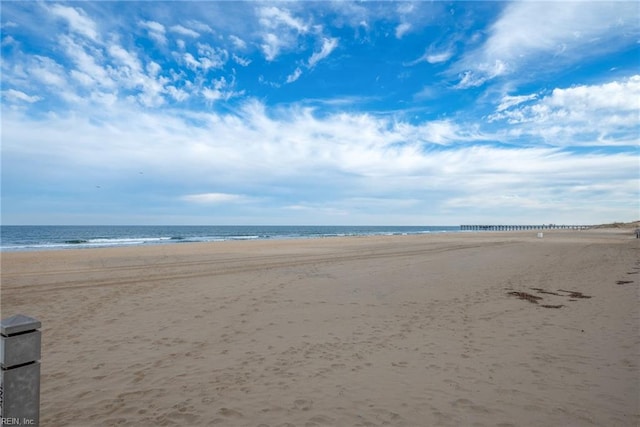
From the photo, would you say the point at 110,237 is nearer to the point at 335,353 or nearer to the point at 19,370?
the point at 335,353

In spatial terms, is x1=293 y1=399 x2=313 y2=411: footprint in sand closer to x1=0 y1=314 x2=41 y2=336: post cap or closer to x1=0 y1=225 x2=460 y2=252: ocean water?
x1=0 y1=314 x2=41 y2=336: post cap

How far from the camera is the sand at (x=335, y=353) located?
14.9ft

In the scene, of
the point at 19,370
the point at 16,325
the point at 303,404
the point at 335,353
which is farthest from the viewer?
the point at 335,353

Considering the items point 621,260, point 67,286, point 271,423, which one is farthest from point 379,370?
point 621,260

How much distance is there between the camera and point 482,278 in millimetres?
14500

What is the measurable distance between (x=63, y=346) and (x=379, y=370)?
237 inches

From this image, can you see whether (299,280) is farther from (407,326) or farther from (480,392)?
(480,392)

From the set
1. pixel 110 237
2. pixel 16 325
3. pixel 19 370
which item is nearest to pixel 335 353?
pixel 19 370

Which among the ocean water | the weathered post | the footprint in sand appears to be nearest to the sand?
the footprint in sand

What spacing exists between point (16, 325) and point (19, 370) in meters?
0.45

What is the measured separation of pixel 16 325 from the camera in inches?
119

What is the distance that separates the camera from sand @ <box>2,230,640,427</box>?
454cm

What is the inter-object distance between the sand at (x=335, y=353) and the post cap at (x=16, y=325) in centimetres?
199

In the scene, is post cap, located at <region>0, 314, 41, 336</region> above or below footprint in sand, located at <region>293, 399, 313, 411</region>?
above
